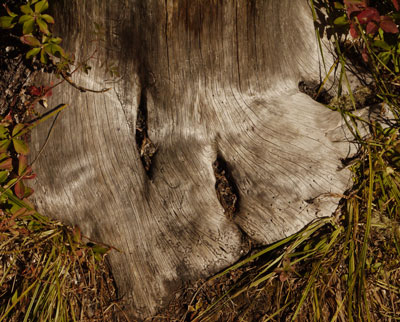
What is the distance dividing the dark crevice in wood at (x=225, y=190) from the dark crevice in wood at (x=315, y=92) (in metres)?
0.72

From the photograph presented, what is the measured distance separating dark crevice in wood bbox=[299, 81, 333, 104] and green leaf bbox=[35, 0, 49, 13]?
1566 millimetres

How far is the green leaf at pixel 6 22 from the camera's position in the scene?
6.96 feet

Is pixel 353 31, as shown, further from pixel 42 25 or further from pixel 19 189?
pixel 19 189

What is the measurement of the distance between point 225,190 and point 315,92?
0.86m

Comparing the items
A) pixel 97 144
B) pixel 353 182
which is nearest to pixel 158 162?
pixel 97 144

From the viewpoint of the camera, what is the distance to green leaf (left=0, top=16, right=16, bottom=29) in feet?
6.96

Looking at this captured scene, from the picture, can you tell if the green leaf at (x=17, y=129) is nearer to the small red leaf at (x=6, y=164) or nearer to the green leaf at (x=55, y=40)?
the small red leaf at (x=6, y=164)

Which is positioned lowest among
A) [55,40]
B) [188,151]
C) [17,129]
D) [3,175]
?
[3,175]

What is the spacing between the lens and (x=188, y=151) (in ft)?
7.34

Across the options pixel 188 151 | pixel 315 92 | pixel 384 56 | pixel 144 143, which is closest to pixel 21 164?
pixel 144 143

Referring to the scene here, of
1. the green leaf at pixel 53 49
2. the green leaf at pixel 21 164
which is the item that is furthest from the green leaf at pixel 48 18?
the green leaf at pixel 21 164

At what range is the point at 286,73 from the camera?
7.46 ft

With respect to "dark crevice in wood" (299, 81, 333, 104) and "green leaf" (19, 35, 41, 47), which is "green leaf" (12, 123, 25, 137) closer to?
"green leaf" (19, 35, 41, 47)

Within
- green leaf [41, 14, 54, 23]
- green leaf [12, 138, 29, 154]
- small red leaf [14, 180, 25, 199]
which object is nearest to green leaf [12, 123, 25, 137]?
green leaf [12, 138, 29, 154]
